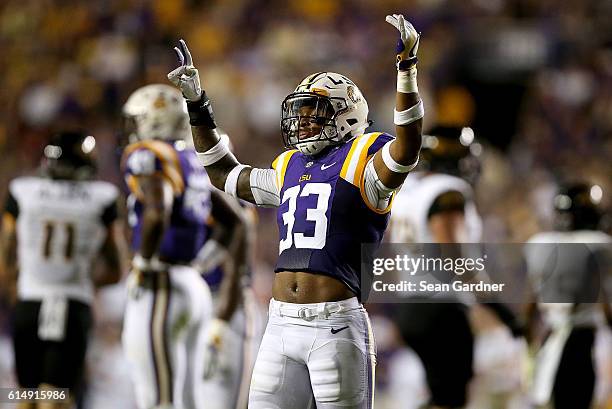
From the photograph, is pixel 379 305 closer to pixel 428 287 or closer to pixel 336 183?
pixel 428 287

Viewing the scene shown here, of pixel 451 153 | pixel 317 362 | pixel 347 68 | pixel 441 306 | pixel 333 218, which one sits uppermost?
pixel 347 68

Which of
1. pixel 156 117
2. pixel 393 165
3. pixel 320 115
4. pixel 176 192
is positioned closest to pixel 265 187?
pixel 320 115

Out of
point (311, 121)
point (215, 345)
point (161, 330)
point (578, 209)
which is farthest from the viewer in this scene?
point (578, 209)

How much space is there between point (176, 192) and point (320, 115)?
7.00 feet

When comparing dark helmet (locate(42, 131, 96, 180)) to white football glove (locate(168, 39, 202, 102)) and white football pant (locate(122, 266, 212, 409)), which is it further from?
white football glove (locate(168, 39, 202, 102))

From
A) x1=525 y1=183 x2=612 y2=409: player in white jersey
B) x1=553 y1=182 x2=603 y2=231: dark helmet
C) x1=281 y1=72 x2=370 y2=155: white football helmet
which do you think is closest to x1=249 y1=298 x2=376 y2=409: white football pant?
x1=281 y1=72 x2=370 y2=155: white football helmet

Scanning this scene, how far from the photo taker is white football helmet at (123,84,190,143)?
244 inches

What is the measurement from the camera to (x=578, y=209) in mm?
6926

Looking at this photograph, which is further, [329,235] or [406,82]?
[329,235]

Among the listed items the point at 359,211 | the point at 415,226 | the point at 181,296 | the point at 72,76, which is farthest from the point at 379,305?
the point at 359,211

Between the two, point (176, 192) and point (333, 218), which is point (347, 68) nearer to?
point (176, 192)

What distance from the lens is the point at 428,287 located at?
6.45m

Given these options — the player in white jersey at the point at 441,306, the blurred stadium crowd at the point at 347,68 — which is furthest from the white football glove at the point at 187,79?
the blurred stadium crowd at the point at 347,68

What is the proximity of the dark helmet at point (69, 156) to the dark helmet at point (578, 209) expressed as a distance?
2972mm
